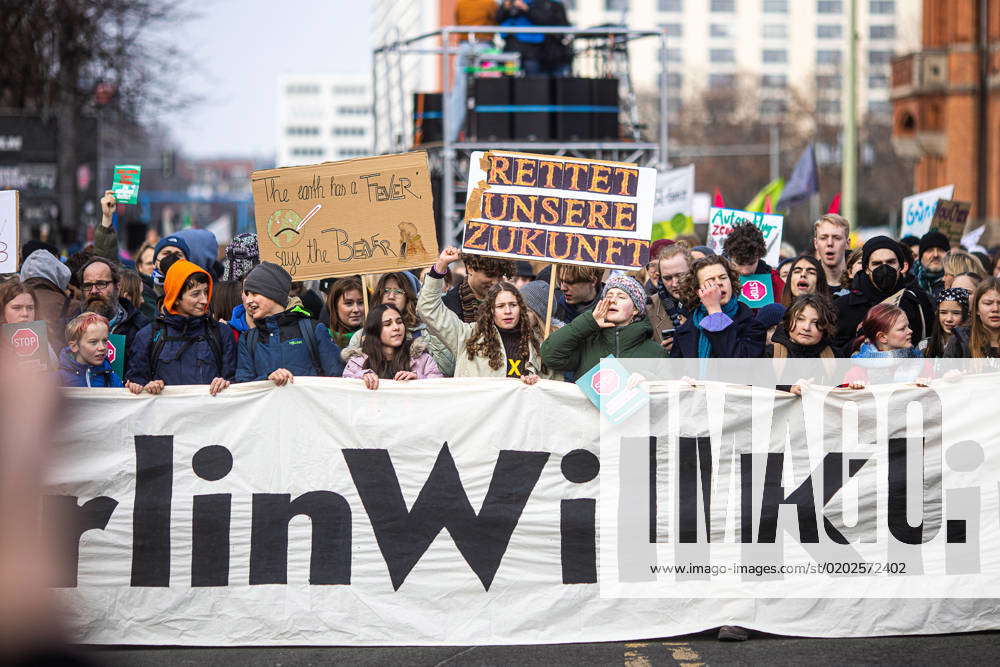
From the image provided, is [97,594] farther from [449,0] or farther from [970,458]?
[449,0]

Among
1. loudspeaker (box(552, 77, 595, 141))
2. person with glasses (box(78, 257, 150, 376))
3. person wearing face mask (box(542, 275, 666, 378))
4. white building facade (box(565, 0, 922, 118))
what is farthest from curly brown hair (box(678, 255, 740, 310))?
white building facade (box(565, 0, 922, 118))

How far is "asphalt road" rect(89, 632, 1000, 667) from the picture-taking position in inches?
248

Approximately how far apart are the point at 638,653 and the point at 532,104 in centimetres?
1148

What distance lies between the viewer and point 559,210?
7820mm

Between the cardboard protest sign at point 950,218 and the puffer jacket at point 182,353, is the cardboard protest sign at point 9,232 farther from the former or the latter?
the cardboard protest sign at point 950,218

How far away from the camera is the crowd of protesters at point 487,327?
705 centimetres

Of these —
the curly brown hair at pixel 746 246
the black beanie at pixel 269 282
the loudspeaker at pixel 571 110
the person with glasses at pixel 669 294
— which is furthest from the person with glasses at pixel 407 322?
the loudspeaker at pixel 571 110

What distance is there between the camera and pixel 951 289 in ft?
26.7

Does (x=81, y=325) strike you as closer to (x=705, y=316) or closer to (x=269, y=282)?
(x=269, y=282)

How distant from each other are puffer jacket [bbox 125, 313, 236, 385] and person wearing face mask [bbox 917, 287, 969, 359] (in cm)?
380

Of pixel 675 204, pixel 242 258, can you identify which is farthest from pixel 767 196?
pixel 242 258

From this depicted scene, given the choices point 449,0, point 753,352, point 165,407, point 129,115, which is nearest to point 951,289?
point 753,352

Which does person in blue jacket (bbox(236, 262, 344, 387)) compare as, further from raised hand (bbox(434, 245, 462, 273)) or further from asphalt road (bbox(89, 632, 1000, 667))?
asphalt road (bbox(89, 632, 1000, 667))

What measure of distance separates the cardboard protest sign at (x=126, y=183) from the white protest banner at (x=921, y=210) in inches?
275
